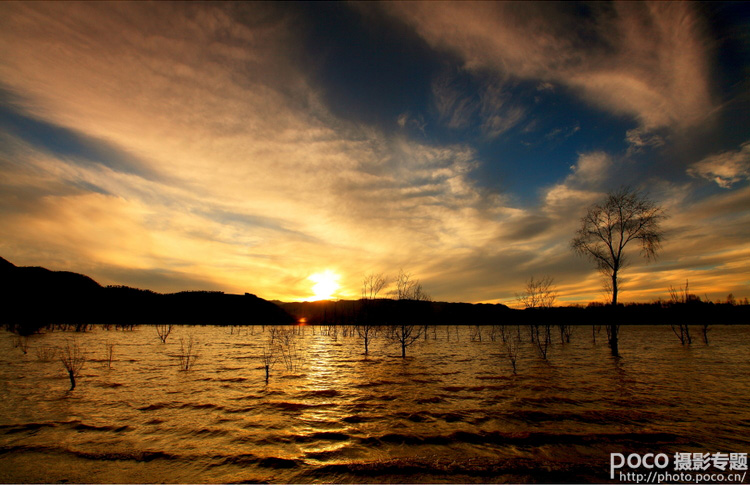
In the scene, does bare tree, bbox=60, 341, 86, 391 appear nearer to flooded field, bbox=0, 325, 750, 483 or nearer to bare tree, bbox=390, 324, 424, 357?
flooded field, bbox=0, 325, 750, 483

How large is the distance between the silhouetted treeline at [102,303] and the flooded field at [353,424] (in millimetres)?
47064

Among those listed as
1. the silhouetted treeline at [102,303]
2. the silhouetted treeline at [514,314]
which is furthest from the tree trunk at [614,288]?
the silhouetted treeline at [102,303]

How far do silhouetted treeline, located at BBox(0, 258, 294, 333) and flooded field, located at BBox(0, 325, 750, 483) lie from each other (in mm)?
47064

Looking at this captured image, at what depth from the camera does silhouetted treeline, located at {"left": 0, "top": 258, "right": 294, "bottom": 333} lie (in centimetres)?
7581

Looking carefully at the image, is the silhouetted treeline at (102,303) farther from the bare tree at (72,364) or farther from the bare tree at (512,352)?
the bare tree at (512,352)

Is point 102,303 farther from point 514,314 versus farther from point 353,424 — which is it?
point 514,314

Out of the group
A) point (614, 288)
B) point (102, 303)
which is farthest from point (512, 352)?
point (102, 303)

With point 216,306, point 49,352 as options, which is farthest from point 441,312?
point 49,352

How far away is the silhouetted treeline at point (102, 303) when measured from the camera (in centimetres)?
7581

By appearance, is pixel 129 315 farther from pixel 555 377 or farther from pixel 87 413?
pixel 555 377

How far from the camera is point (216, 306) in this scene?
145 m

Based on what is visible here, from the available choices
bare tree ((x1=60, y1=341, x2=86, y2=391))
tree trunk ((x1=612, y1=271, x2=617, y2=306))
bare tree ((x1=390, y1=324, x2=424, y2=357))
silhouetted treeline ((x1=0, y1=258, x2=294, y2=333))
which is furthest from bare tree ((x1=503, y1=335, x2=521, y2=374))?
silhouetted treeline ((x1=0, y1=258, x2=294, y2=333))

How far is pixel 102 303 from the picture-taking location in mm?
105000

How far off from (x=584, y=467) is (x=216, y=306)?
163703 mm
